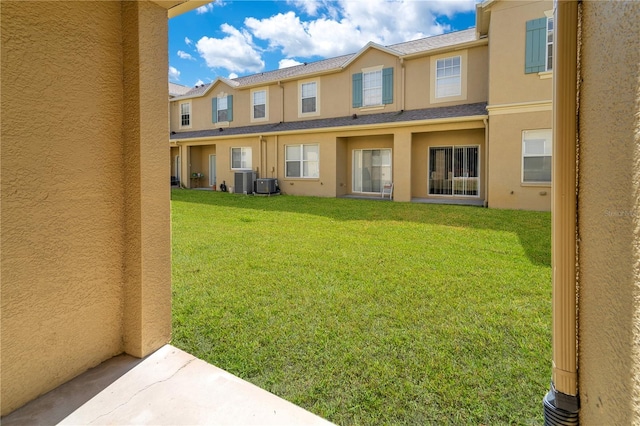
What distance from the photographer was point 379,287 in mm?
3947

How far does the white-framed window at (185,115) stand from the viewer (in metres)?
21.4

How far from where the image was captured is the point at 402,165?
13.3 meters

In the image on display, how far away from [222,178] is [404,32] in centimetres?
1159

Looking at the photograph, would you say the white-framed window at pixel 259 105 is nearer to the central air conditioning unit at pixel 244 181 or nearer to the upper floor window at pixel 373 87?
the central air conditioning unit at pixel 244 181

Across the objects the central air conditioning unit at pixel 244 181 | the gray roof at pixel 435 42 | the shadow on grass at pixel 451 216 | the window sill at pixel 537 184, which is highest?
the gray roof at pixel 435 42

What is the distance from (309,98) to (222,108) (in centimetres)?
604

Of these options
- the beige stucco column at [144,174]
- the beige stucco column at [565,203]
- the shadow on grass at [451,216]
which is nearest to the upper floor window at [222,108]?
the shadow on grass at [451,216]

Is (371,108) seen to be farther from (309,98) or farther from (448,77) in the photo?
(309,98)

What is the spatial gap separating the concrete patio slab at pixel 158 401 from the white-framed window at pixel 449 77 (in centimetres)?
1351

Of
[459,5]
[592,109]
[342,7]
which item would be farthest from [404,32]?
[592,109]

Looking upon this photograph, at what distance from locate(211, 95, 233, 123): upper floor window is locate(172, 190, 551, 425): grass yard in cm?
1443

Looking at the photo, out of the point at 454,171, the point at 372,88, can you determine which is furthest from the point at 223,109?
the point at 454,171

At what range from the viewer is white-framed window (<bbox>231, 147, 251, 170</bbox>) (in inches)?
702

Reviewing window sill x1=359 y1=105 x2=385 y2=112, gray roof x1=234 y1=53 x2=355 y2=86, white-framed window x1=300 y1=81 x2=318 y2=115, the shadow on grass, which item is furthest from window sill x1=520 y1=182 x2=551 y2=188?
white-framed window x1=300 y1=81 x2=318 y2=115
